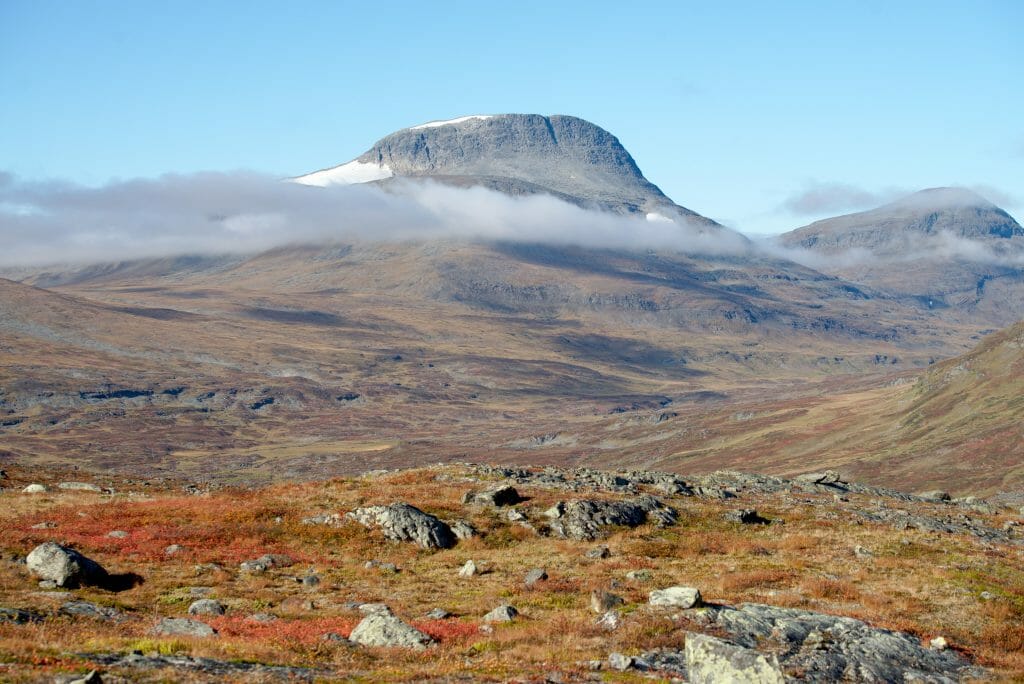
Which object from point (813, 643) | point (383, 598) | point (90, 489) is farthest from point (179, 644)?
point (90, 489)

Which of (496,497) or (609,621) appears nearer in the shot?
(609,621)

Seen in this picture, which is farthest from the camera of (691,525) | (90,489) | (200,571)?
(90,489)

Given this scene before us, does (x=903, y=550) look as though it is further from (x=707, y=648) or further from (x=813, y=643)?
(x=707, y=648)

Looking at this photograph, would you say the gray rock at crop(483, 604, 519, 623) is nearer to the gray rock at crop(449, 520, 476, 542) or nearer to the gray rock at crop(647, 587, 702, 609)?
the gray rock at crop(647, 587, 702, 609)

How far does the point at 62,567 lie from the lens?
1085 inches

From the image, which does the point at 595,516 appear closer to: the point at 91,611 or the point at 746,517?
the point at 746,517

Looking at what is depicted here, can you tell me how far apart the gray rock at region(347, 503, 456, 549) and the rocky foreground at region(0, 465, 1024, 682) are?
0.30ft

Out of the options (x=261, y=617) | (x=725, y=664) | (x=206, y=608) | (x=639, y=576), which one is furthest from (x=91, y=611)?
(x=639, y=576)

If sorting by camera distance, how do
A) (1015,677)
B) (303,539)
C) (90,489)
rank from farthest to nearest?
(90,489) < (303,539) < (1015,677)

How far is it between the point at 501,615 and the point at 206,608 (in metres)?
8.33

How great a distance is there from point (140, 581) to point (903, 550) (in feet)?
94.1

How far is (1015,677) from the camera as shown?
2217 centimetres

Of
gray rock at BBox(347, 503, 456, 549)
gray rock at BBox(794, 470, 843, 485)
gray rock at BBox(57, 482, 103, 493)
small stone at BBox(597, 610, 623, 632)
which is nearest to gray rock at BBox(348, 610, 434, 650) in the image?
small stone at BBox(597, 610, 623, 632)

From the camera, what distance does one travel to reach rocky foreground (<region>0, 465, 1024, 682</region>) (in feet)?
67.9
